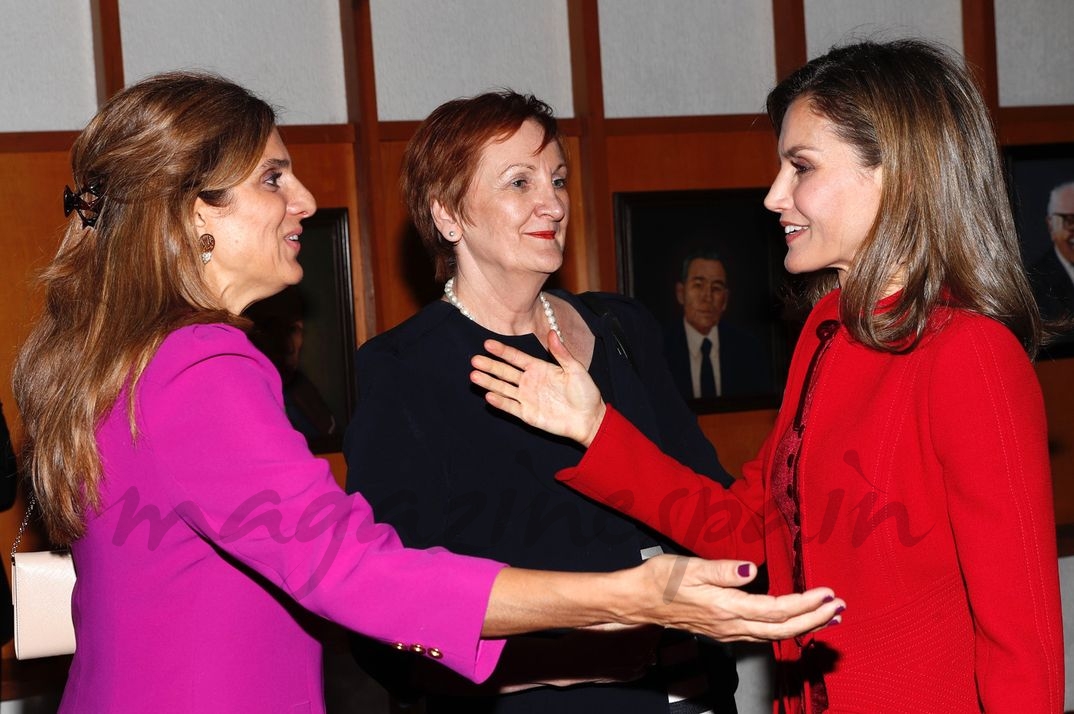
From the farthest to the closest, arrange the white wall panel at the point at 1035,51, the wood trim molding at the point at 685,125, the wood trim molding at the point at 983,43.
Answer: the white wall panel at the point at 1035,51 → the wood trim molding at the point at 983,43 → the wood trim molding at the point at 685,125

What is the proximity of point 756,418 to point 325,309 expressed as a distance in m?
2.01

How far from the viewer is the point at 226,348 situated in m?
1.60

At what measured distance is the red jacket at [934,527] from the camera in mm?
1615

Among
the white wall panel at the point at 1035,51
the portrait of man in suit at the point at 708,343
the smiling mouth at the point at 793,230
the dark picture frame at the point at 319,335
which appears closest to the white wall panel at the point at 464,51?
the dark picture frame at the point at 319,335

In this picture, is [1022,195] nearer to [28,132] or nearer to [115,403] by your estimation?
[28,132]

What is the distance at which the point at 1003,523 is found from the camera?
1.61 m

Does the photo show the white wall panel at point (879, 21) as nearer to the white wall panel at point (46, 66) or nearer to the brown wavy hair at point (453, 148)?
the brown wavy hair at point (453, 148)

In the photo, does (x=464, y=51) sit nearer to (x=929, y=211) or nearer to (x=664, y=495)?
(x=664, y=495)

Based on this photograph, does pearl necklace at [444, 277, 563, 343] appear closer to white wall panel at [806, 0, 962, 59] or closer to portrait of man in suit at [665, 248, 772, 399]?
portrait of man in suit at [665, 248, 772, 399]

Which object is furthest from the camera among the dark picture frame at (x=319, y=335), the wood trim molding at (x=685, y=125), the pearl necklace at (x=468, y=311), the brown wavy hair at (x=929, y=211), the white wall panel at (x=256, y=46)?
the wood trim molding at (x=685, y=125)

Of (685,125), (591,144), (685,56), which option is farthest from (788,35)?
(591,144)

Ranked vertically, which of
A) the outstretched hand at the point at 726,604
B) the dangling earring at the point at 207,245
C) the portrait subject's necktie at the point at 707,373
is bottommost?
Answer: the portrait subject's necktie at the point at 707,373

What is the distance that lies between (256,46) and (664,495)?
2824mm

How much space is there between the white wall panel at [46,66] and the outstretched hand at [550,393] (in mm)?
2537
